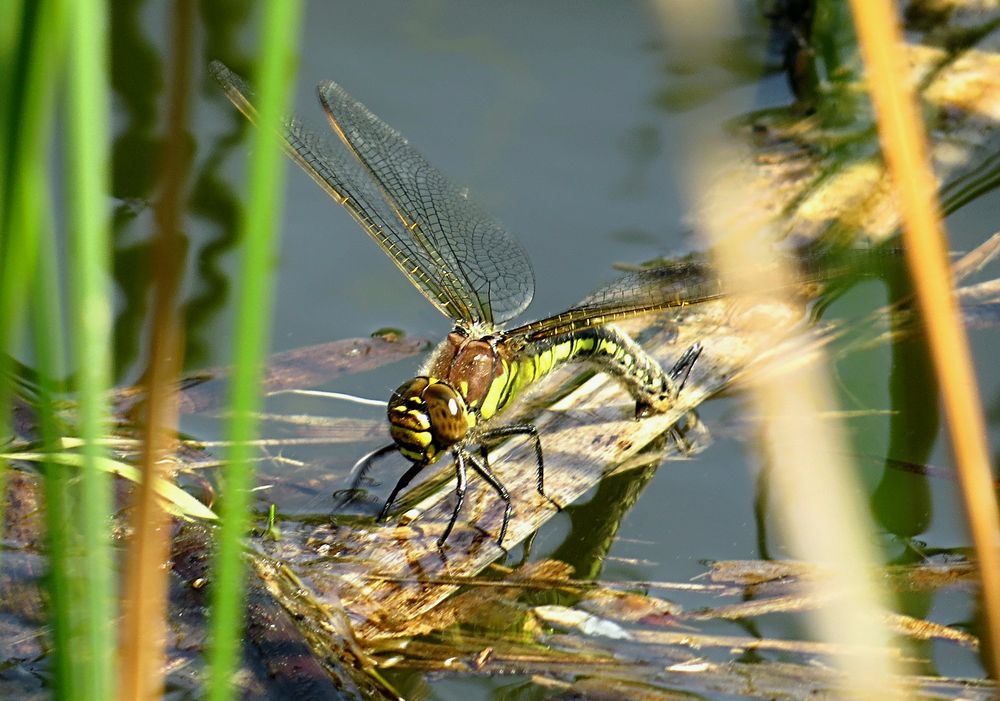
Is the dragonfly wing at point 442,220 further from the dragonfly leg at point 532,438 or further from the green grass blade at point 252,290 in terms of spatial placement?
the green grass blade at point 252,290

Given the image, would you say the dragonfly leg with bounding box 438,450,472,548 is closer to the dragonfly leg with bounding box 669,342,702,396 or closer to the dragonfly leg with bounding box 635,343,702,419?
the dragonfly leg with bounding box 635,343,702,419

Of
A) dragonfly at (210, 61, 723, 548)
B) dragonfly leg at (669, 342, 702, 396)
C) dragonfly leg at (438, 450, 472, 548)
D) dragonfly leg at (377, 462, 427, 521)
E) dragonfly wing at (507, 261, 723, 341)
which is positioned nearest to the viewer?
dragonfly leg at (438, 450, 472, 548)

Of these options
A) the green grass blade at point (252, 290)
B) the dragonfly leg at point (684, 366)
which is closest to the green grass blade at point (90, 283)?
the green grass blade at point (252, 290)

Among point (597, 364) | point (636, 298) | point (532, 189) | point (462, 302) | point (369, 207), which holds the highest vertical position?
point (532, 189)

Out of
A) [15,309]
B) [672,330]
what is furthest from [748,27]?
[15,309]

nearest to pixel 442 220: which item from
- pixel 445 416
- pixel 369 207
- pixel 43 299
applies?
pixel 369 207

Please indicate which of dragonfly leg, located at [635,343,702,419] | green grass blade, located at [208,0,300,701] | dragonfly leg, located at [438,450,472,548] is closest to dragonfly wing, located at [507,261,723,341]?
dragonfly leg, located at [635,343,702,419]

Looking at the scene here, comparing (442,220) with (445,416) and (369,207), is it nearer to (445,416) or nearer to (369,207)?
(369,207)
